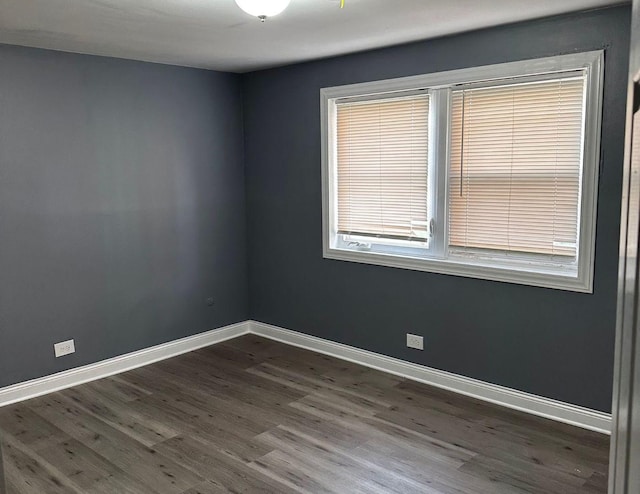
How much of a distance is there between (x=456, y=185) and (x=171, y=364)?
8.54 ft

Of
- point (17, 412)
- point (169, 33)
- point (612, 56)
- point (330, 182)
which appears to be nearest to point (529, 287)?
point (612, 56)

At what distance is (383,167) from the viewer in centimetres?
406

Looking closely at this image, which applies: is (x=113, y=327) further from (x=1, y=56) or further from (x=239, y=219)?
(x=1, y=56)

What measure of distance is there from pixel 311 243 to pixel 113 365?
1811 mm

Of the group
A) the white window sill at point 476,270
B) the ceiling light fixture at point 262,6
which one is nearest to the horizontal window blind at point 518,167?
the white window sill at point 476,270

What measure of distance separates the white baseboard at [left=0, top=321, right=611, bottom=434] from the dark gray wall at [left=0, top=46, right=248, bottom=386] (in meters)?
0.08

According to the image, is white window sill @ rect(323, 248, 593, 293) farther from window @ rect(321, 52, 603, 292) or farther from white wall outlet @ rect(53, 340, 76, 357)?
white wall outlet @ rect(53, 340, 76, 357)

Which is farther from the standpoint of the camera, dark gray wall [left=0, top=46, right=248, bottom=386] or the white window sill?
dark gray wall [left=0, top=46, right=248, bottom=386]

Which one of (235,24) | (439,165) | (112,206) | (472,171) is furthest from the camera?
(112,206)

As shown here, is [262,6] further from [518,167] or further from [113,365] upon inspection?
[113,365]

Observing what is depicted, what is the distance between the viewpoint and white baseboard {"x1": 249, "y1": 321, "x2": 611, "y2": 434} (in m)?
3.27

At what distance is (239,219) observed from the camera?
16.5 ft

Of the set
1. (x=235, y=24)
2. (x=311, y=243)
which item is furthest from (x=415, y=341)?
(x=235, y=24)

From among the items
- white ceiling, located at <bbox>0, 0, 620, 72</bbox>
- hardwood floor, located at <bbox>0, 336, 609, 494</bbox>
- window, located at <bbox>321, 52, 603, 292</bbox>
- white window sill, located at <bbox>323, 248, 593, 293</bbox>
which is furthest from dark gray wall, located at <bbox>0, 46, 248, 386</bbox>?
white window sill, located at <bbox>323, 248, 593, 293</bbox>
